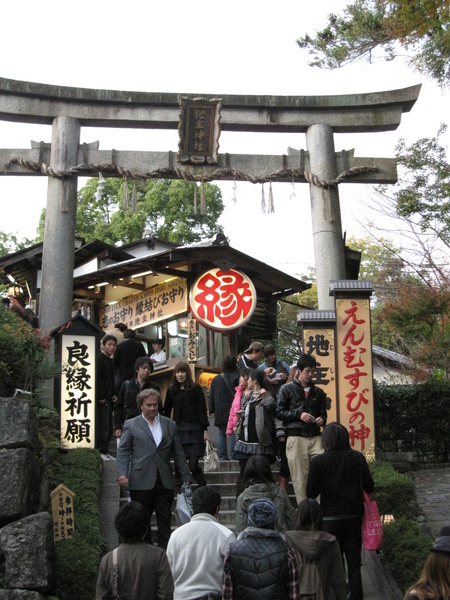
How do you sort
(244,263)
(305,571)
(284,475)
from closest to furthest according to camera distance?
(305,571), (284,475), (244,263)

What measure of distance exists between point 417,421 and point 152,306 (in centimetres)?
691

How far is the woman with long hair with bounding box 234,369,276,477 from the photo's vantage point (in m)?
9.73

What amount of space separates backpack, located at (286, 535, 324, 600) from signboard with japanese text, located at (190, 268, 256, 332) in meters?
10.2

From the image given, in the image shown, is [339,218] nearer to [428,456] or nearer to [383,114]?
[383,114]

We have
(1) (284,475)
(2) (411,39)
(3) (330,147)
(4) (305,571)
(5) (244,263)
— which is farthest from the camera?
(5) (244,263)

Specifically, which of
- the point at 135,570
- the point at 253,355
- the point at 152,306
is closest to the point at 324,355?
the point at 253,355

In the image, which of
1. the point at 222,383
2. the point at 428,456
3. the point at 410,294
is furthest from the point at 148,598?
the point at 410,294

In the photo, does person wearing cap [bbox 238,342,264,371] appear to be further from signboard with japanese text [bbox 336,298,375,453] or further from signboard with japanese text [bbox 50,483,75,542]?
signboard with japanese text [bbox 50,483,75,542]

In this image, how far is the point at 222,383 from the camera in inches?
480

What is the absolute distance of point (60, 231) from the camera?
15875mm

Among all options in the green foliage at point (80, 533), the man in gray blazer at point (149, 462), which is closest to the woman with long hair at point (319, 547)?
the man in gray blazer at point (149, 462)

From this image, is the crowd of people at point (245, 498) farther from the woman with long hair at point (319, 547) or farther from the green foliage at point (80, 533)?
the green foliage at point (80, 533)

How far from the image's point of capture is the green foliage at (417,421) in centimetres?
1619

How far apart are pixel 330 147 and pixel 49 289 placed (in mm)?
6514
